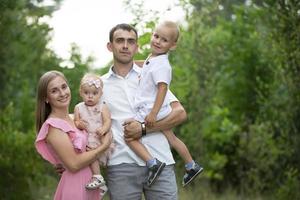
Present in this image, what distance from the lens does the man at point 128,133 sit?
448cm

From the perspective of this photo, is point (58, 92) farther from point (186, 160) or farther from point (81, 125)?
point (186, 160)

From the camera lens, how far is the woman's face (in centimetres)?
446

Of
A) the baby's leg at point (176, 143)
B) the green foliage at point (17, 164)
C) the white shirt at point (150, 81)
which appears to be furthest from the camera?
the green foliage at point (17, 164)

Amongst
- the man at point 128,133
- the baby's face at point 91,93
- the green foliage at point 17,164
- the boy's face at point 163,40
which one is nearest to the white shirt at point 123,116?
the man at point 128,133

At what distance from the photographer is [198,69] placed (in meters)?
11.3

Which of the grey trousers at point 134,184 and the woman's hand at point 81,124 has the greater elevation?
the woman's hand at point 81,124

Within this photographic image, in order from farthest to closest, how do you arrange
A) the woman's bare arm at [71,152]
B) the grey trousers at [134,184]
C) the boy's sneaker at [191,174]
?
the boy's sneaker at [191,174] < the grey trousers at [134,184] < the woman's bare arm at [71,152]

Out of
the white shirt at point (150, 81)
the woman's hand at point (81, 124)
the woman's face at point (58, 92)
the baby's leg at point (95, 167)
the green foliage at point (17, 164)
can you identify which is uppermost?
the woman's face at point (58, 92)

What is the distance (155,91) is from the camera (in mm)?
4648

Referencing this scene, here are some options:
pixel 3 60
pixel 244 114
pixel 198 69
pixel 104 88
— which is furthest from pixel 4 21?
pixel 244 114

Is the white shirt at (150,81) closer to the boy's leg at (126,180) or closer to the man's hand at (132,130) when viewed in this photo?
the man's hand at (132,130)

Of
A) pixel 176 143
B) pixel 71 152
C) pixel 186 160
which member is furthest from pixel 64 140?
pixel 186 160

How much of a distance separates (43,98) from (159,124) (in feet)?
2.64

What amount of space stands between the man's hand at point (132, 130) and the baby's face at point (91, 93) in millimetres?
254
